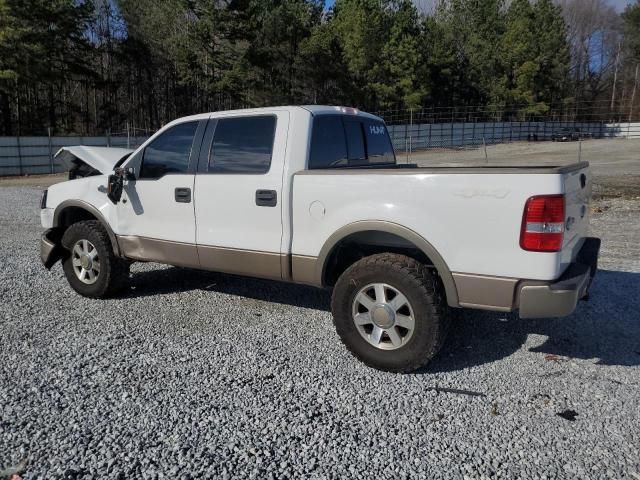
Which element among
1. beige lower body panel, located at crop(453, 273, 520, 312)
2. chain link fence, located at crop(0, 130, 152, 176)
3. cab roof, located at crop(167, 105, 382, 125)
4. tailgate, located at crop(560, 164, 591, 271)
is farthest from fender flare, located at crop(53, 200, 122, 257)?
chain link fence, located at crop(0, 130, 152, 176)

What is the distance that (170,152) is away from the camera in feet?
16.2

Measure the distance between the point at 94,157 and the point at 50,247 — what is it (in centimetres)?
104

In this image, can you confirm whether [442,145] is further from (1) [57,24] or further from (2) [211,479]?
(2) [211,479]

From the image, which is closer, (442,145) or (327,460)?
(327,460)

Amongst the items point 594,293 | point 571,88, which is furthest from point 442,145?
point 594,293

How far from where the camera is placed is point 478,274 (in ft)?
11.4

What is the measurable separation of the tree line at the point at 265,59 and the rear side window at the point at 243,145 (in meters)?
30.6

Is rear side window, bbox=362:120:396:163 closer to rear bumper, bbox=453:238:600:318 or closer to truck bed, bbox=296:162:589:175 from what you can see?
truck bed, bbox=296:162:589:175

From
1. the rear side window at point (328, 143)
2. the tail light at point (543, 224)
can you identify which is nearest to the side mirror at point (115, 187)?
the rear side window at point (328, 143)

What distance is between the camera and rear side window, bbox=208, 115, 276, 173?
4336 mm

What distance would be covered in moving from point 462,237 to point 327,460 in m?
1.59

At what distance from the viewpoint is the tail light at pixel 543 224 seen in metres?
3.23

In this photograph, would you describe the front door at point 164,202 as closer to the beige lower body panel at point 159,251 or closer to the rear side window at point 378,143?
the beige lower body panel at point 159,251

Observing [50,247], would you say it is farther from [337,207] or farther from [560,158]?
[560,158]
